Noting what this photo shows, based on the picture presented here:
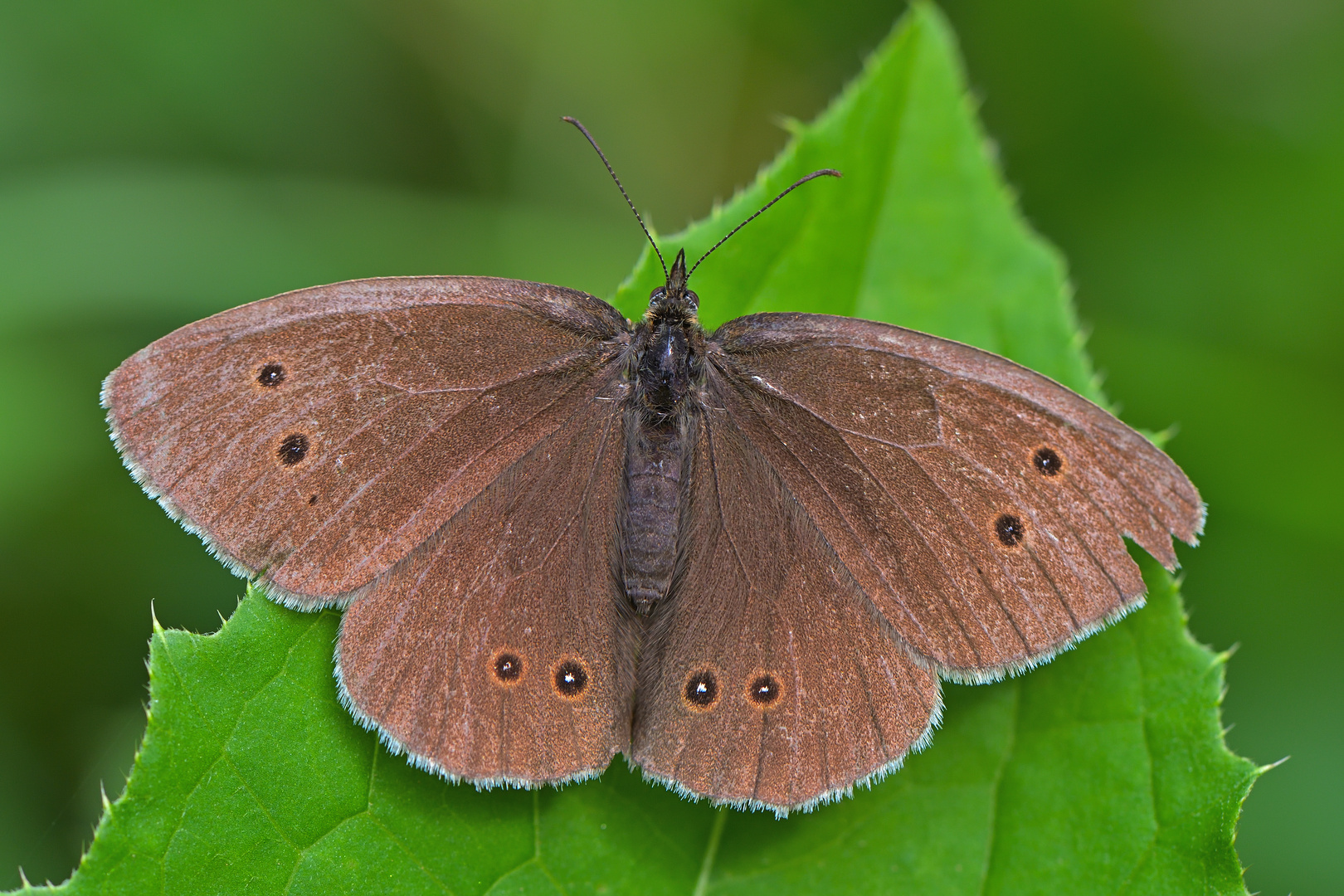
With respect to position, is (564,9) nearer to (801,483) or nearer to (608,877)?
(801,483)

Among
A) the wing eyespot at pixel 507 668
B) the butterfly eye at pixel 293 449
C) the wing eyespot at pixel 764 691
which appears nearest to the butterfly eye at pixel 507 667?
the wing eyespot at pixel 507 668

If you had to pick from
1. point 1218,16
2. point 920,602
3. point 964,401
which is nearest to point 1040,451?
point 964,401

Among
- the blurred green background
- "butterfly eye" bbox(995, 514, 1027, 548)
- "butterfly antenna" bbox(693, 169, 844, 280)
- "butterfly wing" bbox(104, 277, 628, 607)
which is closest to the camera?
"butterfly wing" bbox(104, 277, 628, 607)

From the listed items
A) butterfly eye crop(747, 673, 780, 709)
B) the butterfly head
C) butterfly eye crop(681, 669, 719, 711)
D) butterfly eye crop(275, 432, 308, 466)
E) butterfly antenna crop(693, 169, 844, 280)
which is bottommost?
butterfly eye crop(681, 669, 719, 711)

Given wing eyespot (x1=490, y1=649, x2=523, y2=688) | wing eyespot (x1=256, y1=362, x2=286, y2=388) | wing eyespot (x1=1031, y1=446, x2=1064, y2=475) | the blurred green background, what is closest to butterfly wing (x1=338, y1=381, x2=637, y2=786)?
wing eyespot (x1=490, y1=649, x2=523, y2=688)

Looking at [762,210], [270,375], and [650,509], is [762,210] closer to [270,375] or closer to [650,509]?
[650,509]

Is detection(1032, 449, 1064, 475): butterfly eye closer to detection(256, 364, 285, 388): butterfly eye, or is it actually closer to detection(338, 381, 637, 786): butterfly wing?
detection(338, 381, 637, 786): butterfly wing
